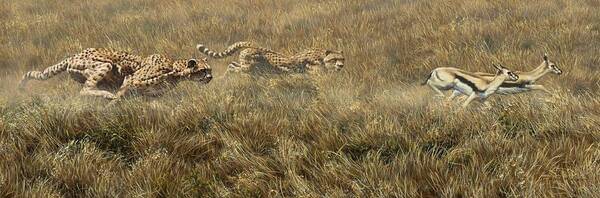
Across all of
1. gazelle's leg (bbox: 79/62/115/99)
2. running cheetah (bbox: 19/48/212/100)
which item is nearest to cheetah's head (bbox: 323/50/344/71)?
running cheetah (bbox: 19/48/212/100)

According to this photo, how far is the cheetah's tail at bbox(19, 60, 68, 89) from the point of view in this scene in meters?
6.17

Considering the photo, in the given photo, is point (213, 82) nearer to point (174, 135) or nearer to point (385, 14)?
point (174, 135)

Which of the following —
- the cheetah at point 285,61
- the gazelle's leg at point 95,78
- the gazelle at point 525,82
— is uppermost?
the gazelle at point 525,82

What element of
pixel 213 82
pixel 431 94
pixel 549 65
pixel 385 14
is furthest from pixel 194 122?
pixel 385 14

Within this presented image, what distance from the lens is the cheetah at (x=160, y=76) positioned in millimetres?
5590

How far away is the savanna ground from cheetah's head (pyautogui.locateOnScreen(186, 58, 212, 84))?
10cm

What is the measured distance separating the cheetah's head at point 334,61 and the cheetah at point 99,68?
211 centimetres

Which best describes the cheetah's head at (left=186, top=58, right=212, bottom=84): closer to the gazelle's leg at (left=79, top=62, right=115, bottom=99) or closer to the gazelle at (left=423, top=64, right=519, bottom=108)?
the gazelle's leg at (left=79, top=62, right=115, bottom=99)

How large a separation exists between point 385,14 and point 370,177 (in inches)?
252

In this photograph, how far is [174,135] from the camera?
490 centimetres

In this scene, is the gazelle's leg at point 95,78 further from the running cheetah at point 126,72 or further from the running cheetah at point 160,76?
the running cheetah at point 160,76

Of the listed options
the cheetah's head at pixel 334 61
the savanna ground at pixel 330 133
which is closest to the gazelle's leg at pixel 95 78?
the savanna ground at pixel 330 133

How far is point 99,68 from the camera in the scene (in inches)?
228

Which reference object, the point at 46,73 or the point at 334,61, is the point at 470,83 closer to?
the point at 334,61
